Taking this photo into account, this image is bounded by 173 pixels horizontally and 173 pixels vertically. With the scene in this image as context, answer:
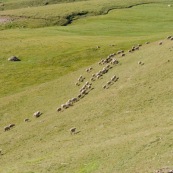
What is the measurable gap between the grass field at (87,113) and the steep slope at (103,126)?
0.18 feet

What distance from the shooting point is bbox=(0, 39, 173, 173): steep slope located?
23984 millimetres

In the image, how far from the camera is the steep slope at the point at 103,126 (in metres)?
24.0

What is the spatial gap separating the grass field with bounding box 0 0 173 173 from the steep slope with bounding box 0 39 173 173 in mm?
56

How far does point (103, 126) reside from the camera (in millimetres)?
30859

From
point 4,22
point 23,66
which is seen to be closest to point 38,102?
point 23,66

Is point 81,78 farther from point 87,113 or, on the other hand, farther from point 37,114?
point 87,113

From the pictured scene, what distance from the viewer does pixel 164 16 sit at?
346 feet

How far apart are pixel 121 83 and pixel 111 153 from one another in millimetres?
14703

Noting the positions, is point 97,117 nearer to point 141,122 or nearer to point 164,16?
point 141,122

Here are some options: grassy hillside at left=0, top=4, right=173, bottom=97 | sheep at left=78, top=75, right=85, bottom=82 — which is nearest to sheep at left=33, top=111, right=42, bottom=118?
sheep at left=78, top=75, right=85, bottom=82

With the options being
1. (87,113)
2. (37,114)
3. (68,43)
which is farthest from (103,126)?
(68,43)

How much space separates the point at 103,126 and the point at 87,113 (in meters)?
3.94

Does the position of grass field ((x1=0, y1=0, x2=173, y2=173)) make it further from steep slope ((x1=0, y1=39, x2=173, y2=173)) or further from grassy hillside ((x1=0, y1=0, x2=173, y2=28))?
grassy hillside ((x1=0, y1=0, x2=173, y2=28))

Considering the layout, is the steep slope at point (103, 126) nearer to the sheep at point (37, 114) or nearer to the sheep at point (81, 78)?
the sheep at point (37, 114)
